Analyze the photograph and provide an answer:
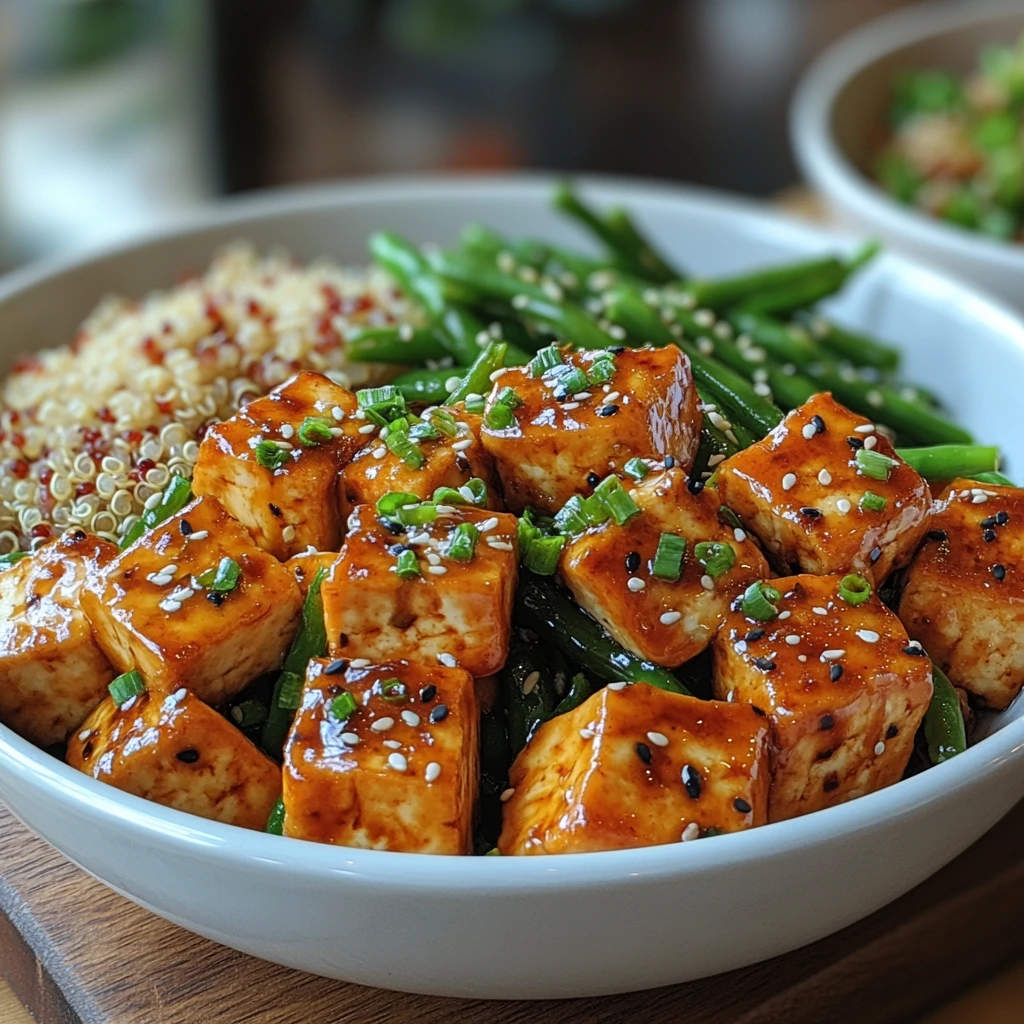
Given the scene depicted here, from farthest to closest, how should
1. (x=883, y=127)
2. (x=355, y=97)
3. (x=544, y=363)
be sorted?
(x=355, y=97), (x=883, y=127), (x=544, y=363)

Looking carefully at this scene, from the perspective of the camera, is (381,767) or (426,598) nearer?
(381,767)

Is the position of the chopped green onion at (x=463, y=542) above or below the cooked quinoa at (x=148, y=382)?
above

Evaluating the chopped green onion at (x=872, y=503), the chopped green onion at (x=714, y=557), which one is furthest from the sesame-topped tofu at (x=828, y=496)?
the chopped green onion at (x=714, y=557)

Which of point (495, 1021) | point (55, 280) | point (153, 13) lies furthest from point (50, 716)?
point (153, 13)

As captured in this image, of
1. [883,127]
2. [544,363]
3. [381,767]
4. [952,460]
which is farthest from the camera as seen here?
[883,127]

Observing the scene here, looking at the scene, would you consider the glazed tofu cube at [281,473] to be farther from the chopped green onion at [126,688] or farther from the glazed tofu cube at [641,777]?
the glazed tofu cube at [641,777]

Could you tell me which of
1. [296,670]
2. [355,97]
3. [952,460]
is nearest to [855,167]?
[952,460]

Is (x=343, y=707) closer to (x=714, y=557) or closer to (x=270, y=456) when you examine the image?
(x=270, y=456)
